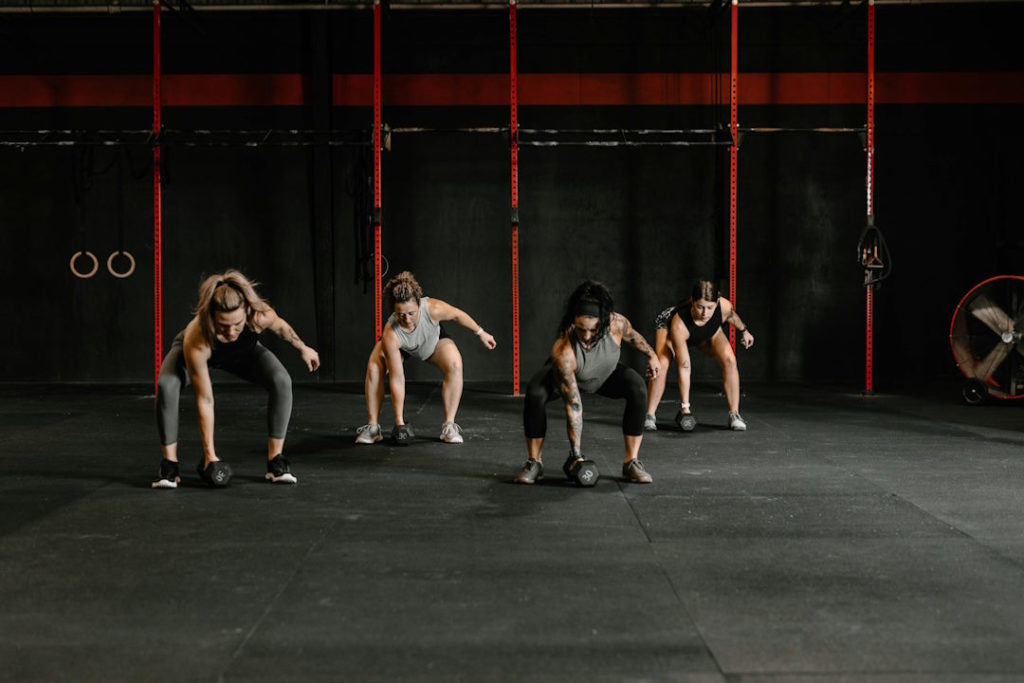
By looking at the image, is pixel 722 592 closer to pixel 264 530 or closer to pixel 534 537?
pixel 534 537

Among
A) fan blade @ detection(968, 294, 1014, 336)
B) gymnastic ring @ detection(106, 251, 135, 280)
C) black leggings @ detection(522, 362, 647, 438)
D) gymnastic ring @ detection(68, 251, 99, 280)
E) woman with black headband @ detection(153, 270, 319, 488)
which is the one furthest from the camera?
gymnastic ring @ detection(106, 251, 135, 280)

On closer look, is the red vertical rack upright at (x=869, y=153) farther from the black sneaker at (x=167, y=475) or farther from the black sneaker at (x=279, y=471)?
the black sneaker at (x=167, y=475)

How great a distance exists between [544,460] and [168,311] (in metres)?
5.21

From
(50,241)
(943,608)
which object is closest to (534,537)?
(943,608)

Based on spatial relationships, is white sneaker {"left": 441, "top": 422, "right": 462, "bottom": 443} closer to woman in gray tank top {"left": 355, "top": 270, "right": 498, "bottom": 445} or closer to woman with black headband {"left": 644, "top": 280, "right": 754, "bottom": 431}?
woman in gray tank top {"left": 355, "top": 270, "right": 498, "bottom": 445}

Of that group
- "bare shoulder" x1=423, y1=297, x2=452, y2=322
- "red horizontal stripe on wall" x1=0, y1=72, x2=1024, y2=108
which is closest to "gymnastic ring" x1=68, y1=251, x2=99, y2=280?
"red horizontal stripe on wall" x1=0, y1=72, x2=1024, y2=108

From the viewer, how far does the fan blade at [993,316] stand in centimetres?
676

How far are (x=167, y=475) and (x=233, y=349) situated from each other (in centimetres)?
61

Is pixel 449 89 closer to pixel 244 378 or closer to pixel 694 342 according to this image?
pixel 694 342

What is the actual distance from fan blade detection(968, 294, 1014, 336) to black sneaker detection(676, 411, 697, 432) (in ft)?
7.84

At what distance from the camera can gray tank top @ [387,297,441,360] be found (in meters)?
5.38

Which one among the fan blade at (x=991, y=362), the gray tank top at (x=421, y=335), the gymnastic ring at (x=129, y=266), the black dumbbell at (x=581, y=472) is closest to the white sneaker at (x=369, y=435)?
the gray tank top at (x=421, y=335)

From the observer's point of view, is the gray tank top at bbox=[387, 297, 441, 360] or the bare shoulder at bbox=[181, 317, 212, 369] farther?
the gray tank top at bbox=[387, 297, 441, 360]

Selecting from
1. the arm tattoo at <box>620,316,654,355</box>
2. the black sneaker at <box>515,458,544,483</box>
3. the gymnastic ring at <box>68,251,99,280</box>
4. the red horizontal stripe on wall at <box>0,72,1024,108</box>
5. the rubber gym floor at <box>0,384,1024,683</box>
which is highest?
the red horizontal stripe on wall at <box>0,72,1024,108</box>
